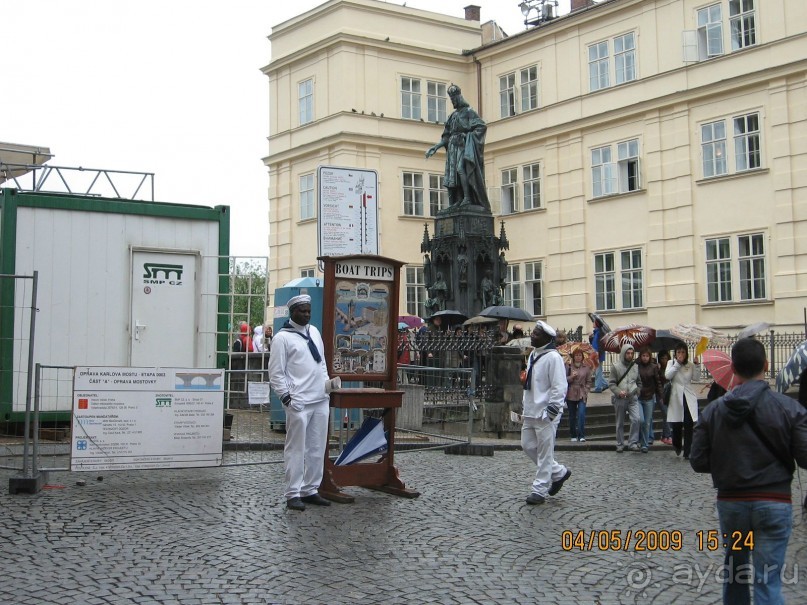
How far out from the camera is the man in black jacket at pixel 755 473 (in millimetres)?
5375

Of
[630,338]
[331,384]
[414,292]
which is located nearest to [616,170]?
[414,292]

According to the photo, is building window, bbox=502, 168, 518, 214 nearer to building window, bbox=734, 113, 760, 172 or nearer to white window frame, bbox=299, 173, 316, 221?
white window frame, bbox=299, 173, 316, 221

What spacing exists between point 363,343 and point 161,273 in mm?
5294

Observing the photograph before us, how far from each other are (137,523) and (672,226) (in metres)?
26.8

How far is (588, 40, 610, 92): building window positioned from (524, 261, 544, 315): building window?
21.5 feet

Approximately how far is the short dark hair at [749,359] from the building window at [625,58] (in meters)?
30.9

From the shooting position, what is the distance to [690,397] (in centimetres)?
1602

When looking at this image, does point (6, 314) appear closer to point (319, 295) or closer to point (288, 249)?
point (319, 295)

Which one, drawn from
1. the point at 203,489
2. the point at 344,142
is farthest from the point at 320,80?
the point at 203,489

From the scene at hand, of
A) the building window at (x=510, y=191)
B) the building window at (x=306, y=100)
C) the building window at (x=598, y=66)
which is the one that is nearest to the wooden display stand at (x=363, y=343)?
the building window at (x=598, y=66)

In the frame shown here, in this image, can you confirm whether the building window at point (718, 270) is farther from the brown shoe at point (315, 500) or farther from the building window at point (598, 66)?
the brown shoe at point (315, 500)

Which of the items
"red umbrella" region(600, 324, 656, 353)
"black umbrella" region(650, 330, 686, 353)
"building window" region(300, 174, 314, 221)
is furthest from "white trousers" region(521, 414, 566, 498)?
"building window" region(300, 174, 314, 221)

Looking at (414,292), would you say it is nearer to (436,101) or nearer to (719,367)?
(436,101)

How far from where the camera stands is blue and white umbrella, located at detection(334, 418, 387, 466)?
433 inches
